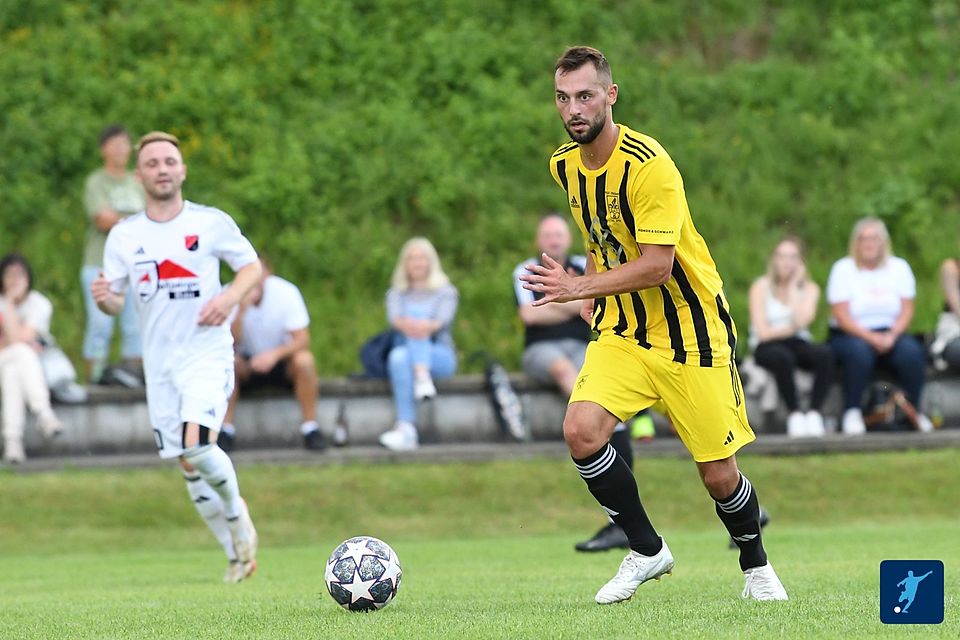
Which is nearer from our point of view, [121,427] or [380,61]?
[121,427]

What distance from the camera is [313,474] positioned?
577 inches

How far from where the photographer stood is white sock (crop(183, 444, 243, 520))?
9500mm

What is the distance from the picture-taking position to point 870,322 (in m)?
15.1

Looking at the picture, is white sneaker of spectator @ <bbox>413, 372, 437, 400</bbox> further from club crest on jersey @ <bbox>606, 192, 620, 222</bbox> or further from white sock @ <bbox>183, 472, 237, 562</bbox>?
club crest on jersey @ <bbox>606, 192, 620, 222</bbox>

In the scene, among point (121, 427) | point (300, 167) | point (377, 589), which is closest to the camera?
point (377, 589)

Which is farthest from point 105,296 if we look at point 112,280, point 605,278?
point 605,278

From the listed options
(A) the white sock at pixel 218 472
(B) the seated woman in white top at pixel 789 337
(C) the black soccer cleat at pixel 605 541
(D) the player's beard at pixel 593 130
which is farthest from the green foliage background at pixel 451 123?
(D) the player's beard at pixel 593 130

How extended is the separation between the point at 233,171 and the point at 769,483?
790 centimetres

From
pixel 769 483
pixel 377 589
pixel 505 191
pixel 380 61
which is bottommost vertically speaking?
pixel 769 483

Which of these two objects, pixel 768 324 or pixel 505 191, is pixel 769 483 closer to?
pixel 768 324

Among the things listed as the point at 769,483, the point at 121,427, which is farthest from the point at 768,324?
the point at 121,427

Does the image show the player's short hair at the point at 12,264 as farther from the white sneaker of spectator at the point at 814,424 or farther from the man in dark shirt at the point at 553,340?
the white sneaker of spectator at the point at 814,424

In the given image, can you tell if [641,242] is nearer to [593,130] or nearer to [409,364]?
[593,130]

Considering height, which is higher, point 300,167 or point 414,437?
point 300,167
